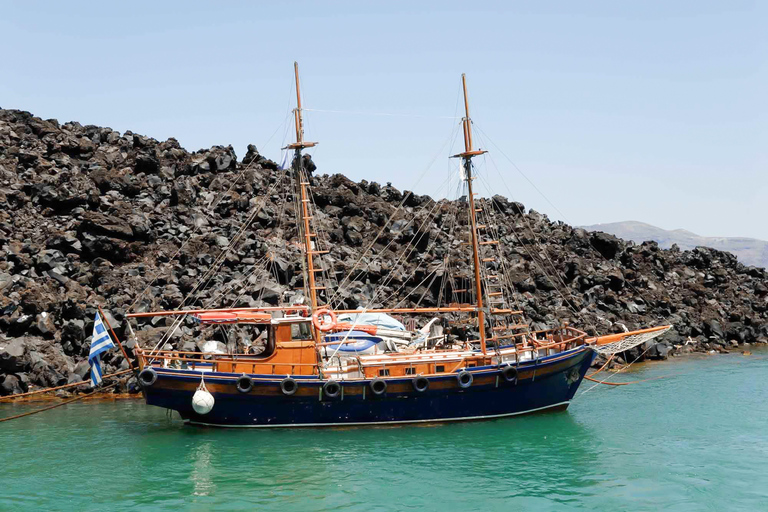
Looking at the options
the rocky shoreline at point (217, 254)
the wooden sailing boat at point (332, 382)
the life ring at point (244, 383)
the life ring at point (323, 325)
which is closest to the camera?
the life ring at point (244, 383)

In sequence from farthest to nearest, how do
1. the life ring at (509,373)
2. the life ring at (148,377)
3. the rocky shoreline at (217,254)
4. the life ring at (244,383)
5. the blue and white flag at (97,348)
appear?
the rocky shoreline at (217,254) < the life ring at (509,373) < the life ring at (244,383) < the life ring at (148,377) < the blue and white flag at (97,348)

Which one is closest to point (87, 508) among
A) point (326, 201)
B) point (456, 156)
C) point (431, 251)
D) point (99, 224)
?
point (456, 156)

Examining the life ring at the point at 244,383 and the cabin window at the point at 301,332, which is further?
the cabin window at the point at 301,332

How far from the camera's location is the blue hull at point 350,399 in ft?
103

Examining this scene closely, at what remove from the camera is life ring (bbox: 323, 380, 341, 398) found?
103 feet

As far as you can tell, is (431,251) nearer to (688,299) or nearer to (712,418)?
(688,299)

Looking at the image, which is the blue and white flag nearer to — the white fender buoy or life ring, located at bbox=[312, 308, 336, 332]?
the white fender buoy

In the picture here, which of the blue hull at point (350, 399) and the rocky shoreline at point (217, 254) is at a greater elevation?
the rocky shoreline at point (217, 254)

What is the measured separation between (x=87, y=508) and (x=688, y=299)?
63167 millimetres

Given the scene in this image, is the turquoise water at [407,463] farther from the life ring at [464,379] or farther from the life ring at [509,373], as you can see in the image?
the life ring at [509,373]

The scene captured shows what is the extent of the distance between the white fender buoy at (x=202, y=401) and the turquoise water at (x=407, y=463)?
4.20ft

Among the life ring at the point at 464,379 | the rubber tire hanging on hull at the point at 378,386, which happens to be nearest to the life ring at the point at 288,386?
the rubber tire hanging on hull at the point at 378,386

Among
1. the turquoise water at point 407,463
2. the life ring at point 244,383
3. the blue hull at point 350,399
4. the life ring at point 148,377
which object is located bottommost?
the turquoise water at point 407,463

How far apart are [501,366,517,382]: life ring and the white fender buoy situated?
13.2m
